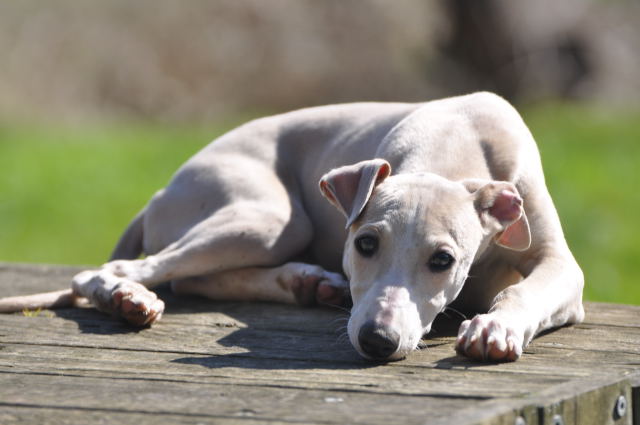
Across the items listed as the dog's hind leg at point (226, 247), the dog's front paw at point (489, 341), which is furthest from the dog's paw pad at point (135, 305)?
the dog's front paw at point (489, 341)

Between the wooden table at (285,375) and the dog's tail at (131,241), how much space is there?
1008 millimetres

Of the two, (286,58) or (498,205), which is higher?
(286,58)

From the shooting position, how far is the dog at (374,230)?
3.62 m

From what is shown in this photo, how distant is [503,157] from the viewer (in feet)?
14.1

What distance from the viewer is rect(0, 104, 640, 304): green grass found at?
865 cm

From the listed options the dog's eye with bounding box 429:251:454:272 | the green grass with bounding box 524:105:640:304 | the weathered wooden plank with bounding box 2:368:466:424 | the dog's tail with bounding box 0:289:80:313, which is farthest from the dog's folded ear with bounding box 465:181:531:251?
the green grass with bounding box 524:105:640:304

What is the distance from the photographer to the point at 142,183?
10438 millimetres

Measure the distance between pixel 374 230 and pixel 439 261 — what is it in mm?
235

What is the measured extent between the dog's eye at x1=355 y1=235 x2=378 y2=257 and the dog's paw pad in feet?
2.91

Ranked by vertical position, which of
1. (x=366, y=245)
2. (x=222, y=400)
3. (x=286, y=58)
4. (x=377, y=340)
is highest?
(x=286, y=58)

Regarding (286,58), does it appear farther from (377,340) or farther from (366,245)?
(377,340)

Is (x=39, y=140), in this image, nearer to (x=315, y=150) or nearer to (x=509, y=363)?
(x=315, y=150)

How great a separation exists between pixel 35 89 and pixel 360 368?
11291 mm

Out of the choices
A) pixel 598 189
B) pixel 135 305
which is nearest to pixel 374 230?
pixel 135 305
